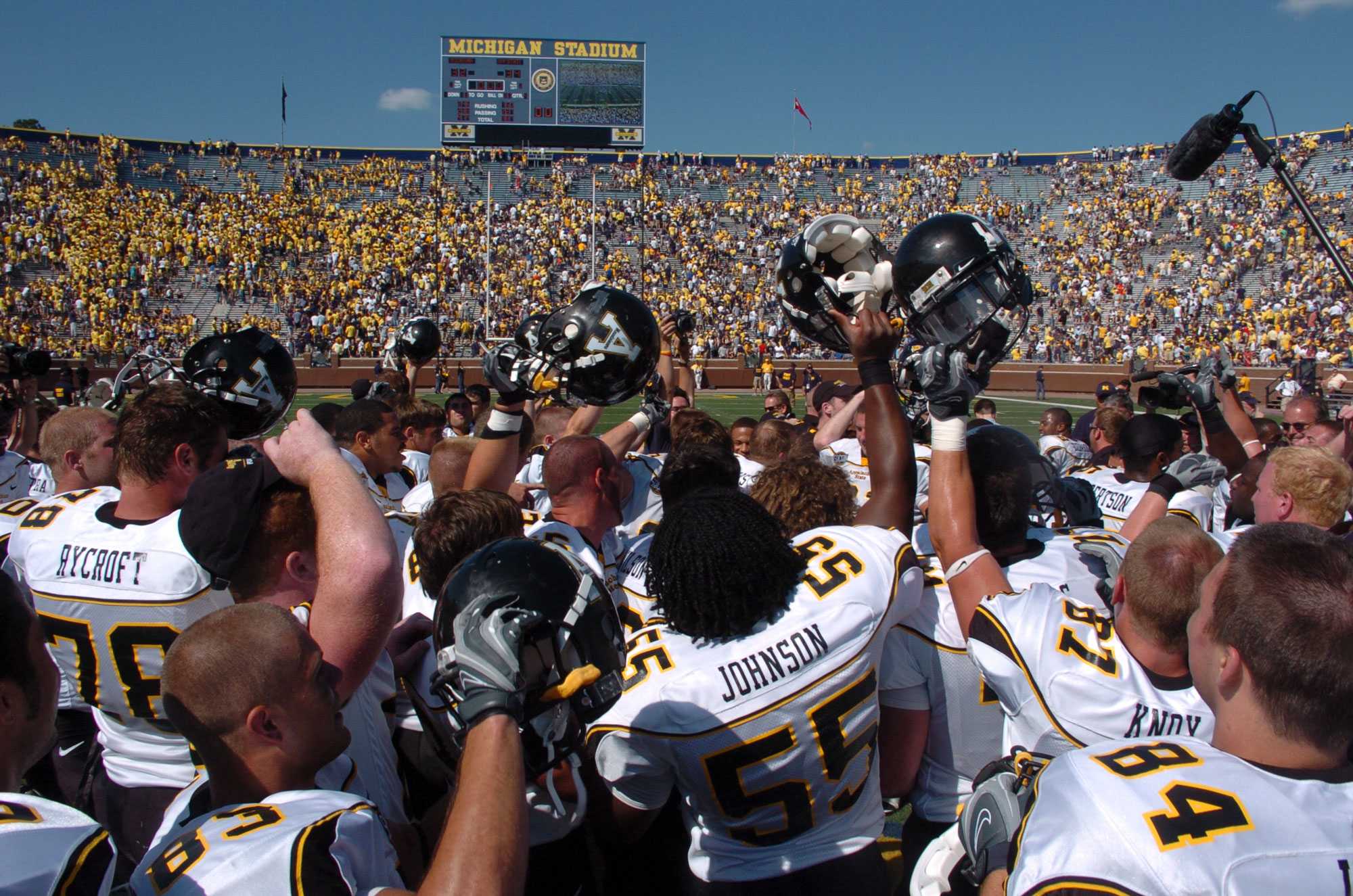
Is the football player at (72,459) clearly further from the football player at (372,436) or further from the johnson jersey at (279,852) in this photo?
the johnson jersey at (279,852)

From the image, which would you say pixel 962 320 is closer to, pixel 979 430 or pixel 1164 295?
pixel 979 430

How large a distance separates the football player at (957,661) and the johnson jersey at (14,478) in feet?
19.7

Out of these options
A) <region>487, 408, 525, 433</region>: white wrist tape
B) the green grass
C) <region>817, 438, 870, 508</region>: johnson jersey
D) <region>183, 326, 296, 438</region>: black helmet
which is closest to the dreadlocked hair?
<region>487, 408, 525, 433</region>: white wrist tape

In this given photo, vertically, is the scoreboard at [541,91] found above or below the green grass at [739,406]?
above

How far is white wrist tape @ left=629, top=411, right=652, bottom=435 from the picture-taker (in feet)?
16.5

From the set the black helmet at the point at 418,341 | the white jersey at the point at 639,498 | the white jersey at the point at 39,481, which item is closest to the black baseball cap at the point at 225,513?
the white jersey at the point at 639,498

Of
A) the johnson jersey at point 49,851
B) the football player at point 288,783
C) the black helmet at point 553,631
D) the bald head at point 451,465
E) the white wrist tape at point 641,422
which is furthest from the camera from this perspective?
the white wrist tape at point 641,422

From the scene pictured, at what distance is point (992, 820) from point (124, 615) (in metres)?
2.35

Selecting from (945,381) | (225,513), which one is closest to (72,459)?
(225,513)

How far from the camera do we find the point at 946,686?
250cm

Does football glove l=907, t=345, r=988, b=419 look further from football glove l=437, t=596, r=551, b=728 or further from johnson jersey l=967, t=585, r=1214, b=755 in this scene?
football glove l=437, t=596, r=551, b=728

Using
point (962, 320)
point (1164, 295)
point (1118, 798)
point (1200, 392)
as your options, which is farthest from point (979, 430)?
point (1164, 295)

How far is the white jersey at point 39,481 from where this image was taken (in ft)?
19.7

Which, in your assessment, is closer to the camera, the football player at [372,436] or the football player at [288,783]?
the football player at [288,783]
